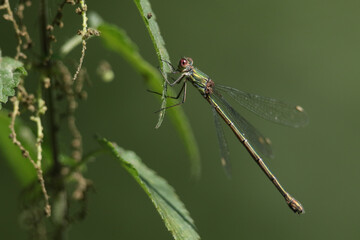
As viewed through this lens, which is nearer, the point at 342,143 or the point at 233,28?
the point at 342,143

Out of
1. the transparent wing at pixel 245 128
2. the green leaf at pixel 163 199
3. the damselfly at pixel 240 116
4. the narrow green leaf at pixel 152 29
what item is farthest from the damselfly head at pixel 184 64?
the narrow green leaf at pixel 152 29

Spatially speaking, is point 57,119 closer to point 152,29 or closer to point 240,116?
point 152,29

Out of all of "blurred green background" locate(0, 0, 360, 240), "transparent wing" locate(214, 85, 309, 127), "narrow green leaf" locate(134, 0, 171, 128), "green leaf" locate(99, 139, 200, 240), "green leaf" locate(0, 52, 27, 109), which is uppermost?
"blurred green background" locate(0, 0, 360, 240)

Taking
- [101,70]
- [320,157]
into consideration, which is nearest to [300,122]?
[101,70]

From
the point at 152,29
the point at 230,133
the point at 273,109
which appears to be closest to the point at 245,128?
the point at 273,109

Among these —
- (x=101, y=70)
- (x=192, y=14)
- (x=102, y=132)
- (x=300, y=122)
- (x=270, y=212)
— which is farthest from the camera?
(x=192, y=14)

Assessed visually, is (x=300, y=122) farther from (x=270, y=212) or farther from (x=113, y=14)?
(x=113, y=14)

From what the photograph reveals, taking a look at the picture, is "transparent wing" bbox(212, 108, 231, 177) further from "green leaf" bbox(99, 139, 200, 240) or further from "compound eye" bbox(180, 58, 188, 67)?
"green leaf" bbox(99, 139, 200, 240)

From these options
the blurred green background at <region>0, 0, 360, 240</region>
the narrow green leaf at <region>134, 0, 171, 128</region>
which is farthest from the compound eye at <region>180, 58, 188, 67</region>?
the blurred green background at <region>0, 0, 360, 240</region>
